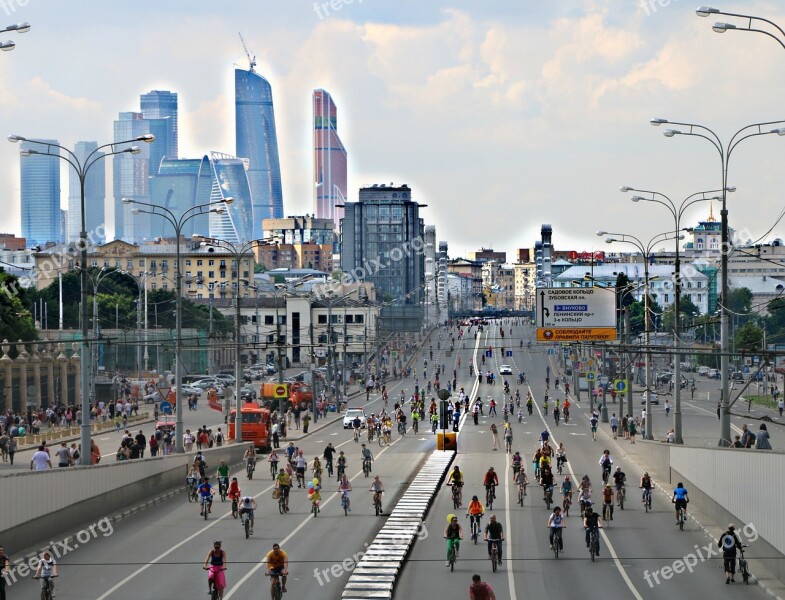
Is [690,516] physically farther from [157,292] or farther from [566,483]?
[157,292]

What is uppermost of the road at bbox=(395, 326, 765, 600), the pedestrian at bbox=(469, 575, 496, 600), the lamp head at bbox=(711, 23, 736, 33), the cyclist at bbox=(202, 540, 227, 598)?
the lamp head at bbox=(711, 23, 736, 33)

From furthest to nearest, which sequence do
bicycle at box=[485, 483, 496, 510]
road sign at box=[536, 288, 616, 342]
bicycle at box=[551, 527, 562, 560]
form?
road sign at box=[536, 288, 616, 342], bicycle at box=[485, 483, 496, 510], bicycle at box=[551, 527, 562, 560]

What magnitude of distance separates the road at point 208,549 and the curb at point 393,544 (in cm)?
45

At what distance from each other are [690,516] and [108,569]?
54.1 feet

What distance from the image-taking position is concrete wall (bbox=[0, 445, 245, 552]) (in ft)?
94.9

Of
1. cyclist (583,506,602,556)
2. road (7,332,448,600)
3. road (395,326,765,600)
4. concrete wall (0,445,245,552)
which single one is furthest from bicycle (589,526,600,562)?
concrete wall (0,445,245,552)

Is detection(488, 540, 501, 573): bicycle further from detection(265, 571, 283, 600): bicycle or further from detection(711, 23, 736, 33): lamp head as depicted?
detection(711, 23, 736, 33): lamp head

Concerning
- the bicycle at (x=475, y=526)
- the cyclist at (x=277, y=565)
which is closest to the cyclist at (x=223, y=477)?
the bicycle at (x=475, y=526)

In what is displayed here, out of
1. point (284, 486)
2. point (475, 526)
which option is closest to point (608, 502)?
point (475, 526)

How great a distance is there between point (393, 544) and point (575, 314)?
58.1 ft

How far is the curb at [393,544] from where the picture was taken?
1027 inches

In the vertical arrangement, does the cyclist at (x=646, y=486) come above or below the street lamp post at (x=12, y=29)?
below

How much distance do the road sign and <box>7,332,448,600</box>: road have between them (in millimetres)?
7625

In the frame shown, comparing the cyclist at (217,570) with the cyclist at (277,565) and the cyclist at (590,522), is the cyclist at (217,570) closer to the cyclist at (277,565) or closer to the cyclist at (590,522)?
the cyclist at (277,565)
